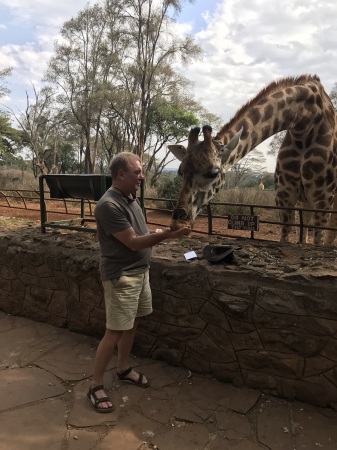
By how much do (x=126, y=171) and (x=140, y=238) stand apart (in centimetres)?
49

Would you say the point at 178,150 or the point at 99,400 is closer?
the point at 99,400

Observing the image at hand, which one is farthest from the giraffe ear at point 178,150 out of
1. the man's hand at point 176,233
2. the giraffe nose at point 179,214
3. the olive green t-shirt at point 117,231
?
the man's hand at point 176,233

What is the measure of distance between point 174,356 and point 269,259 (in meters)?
1.20

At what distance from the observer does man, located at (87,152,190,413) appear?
2.42 meters

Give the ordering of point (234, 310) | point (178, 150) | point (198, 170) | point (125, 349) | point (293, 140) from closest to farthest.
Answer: point (234, 310)
point (125, 349)
point (198, 170)
point (178, 150)
point (293, 140)

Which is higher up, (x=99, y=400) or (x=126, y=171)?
(x=126, y=171)

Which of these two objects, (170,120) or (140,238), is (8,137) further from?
(140,238)

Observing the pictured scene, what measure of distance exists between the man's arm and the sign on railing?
1.53m

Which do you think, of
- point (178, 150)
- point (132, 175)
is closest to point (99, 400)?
point (132, 175)

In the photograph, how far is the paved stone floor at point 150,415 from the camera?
2.34m

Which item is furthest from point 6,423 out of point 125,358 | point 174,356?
point 174,356

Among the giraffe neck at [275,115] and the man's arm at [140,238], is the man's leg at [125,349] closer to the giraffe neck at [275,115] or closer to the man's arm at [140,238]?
the man's arm at [140,238]

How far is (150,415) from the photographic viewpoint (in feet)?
8.49

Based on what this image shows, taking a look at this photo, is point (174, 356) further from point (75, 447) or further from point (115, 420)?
point (75, 447)
